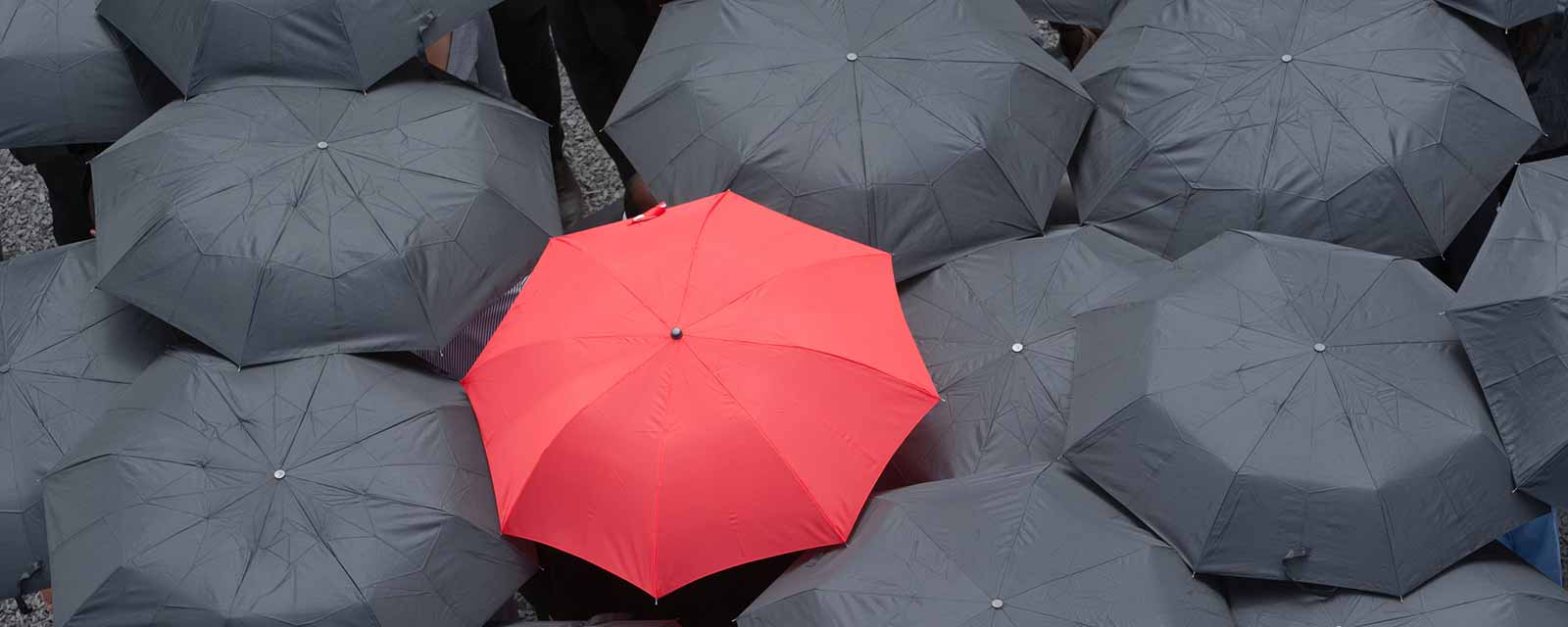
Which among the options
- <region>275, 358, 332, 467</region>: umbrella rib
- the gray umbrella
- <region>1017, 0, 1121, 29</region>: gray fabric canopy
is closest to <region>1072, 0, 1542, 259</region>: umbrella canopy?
<region>1017, 0, 1121, 29</region>: gray fabric canopy

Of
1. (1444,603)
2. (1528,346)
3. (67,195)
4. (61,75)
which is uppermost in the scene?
(61,75)

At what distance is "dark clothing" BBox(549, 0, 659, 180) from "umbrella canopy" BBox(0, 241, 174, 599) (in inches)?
76.9

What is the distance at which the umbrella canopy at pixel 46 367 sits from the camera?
4.32 meters

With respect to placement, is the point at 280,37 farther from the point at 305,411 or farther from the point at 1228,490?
the point at 1228,490

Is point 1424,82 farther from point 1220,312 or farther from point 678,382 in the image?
point 678,382

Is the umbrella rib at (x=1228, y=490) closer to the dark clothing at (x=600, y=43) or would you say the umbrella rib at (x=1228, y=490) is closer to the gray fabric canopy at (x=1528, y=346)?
the gray fabric canopy at (x=1528, y=346)

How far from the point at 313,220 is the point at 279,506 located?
88 centimetres

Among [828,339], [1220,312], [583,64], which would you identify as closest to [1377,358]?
[1220,312]

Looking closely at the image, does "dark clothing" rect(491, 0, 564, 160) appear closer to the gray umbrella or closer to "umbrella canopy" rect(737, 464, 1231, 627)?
the gray umbrella

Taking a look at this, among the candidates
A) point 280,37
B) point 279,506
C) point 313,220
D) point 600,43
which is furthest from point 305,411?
point 600,43

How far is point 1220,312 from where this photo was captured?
4.11 m

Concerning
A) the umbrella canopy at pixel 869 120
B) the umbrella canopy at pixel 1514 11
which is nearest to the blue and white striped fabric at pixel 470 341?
the umbrella canopy at pixel 869 120

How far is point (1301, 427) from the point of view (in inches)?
151

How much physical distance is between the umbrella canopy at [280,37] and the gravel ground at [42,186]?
197cm
